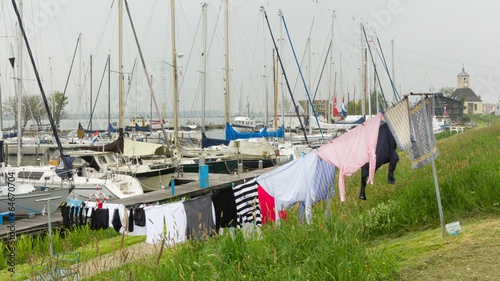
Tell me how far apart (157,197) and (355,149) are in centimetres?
1292

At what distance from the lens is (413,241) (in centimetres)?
850

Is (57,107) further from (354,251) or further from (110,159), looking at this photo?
(354,251)

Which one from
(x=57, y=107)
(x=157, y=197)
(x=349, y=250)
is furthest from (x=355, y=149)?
(x=57, y=107)

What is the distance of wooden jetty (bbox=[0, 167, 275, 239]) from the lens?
1589cm

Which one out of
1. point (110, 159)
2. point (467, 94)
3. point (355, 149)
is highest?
point (467, 94)

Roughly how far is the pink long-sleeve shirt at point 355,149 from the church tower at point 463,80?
Result: 142m

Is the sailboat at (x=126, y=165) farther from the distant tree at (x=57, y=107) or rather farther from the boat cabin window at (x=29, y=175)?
the distant tree at (x=57, y=107)

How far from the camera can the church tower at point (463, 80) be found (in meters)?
141

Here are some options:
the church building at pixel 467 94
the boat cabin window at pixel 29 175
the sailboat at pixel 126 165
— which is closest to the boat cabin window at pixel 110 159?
the sailboat at pixel 126 165

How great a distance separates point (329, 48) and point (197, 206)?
4602 centimetres

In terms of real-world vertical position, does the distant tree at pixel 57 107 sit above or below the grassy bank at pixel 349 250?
above

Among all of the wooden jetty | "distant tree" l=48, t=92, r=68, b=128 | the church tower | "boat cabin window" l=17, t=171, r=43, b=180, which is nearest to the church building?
the church tower

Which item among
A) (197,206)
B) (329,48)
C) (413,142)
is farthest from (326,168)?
(329,48)

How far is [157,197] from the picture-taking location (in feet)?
69.5
